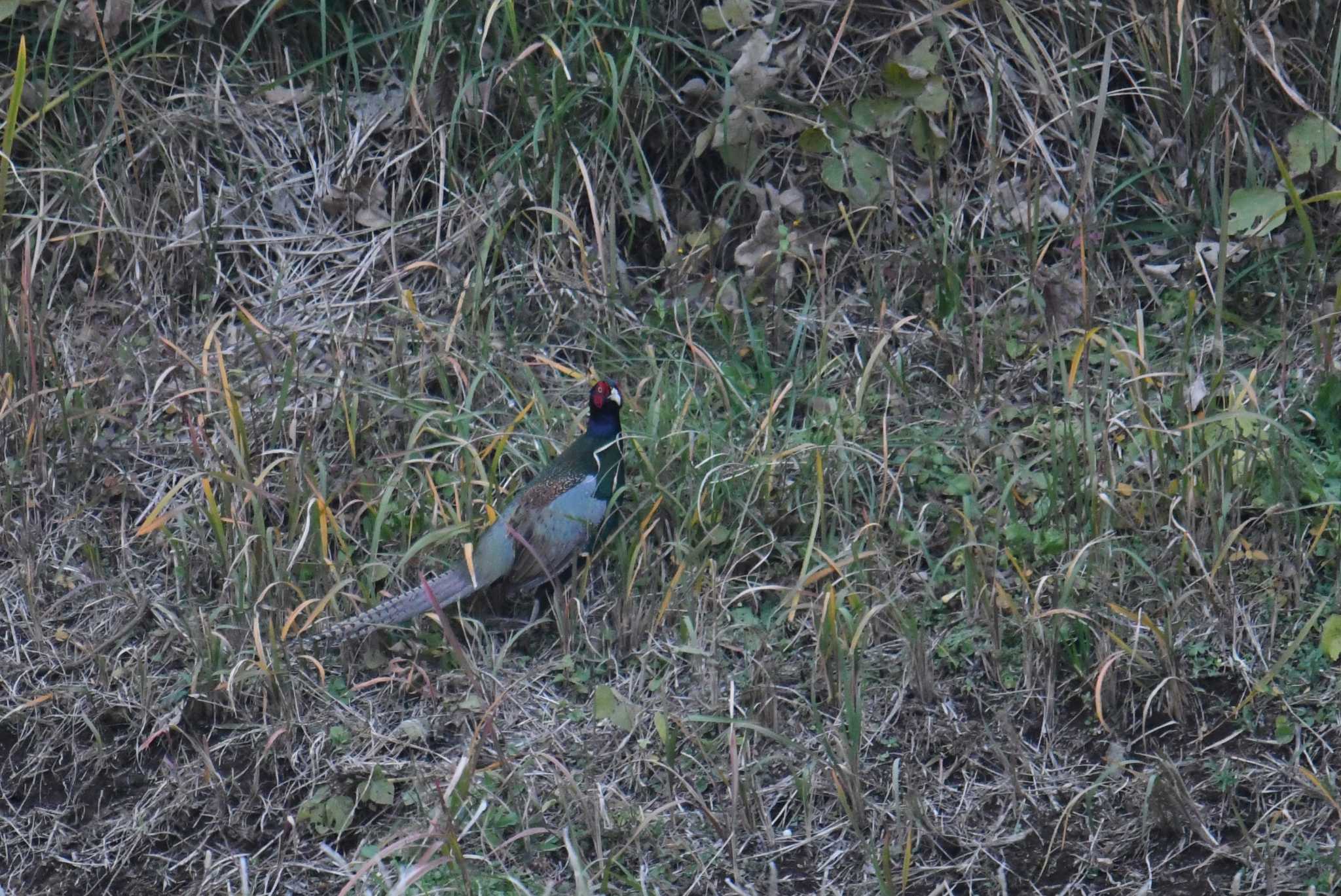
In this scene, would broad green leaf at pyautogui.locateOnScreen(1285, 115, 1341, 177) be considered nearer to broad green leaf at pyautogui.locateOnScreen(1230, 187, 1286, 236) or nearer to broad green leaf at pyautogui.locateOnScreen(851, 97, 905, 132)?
broad green leaf at pyautogui.locateOnScreen(1230, 187, 1286, 236)

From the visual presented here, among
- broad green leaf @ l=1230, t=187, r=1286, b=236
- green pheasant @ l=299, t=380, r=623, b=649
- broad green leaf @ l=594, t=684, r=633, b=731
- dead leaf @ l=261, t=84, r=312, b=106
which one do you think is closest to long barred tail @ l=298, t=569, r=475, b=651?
green pheasant @ l=299, t=380, r=623, b=649

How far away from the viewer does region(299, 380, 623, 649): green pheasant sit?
3848mm

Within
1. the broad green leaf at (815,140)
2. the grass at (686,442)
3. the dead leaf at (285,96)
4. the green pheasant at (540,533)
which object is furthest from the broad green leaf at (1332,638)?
the dead leaf at (285,96)

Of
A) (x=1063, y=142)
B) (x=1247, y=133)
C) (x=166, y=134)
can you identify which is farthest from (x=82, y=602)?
(x=1247, y=133)

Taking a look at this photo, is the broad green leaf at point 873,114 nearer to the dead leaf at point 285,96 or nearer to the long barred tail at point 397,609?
the dead leaf at point 285,96

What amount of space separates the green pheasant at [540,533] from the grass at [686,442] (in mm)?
96

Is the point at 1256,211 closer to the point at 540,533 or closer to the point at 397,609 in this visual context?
the point at 540,533

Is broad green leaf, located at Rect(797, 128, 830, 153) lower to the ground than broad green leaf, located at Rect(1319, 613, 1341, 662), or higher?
higher

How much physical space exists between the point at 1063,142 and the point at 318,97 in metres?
2.44

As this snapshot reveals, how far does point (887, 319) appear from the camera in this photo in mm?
4738

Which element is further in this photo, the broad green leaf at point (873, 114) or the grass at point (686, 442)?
the broad green leaf at point (873, 114)

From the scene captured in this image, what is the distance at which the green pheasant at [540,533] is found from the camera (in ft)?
12.6

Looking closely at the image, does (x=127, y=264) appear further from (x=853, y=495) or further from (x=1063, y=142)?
(x=1063, y=142)

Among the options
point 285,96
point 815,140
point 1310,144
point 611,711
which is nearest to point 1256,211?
point 1310,144
